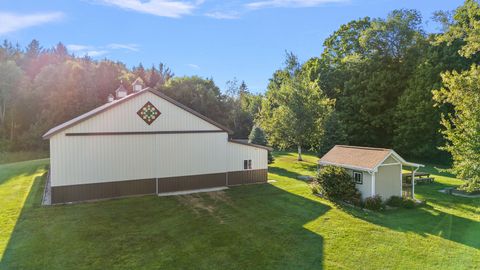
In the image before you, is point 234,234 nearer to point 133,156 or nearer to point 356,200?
point 356,200

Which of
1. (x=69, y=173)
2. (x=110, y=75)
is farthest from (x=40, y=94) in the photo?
(x=69, y=173)

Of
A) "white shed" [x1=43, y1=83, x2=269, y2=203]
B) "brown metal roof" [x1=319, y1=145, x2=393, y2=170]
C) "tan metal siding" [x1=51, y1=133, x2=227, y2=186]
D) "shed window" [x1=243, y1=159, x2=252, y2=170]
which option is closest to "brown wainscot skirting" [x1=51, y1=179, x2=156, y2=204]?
"white shed" [x1=43, y1=83, x2=269, y2=203]

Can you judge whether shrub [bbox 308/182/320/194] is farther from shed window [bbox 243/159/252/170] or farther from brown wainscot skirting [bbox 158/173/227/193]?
brown wainscot skirting [bbox 158/173/227/193]

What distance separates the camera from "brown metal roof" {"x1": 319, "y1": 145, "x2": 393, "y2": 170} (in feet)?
53.3

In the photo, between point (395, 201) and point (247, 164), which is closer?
point (395, 201)

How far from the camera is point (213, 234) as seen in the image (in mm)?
11859

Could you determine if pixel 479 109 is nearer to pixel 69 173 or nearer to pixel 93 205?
pixel 93 205

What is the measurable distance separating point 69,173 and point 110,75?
34529mm

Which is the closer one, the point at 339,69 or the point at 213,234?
the point at 213,234

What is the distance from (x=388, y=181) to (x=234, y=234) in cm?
955

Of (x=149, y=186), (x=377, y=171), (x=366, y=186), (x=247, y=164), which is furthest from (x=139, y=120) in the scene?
(x=377, y=171)

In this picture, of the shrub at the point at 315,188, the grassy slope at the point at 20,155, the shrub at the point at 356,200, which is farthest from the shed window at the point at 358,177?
the grassy slope at the point at 20,155

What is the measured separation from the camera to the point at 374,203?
615 inches

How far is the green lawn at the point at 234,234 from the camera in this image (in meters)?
9.72
